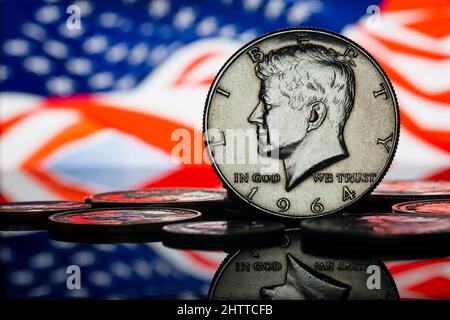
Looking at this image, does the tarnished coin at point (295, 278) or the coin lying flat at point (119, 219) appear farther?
the coin lying flat at point (119, 219)

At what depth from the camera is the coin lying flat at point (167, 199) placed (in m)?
1.51

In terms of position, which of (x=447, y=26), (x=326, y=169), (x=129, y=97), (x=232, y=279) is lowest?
(x=232, y=279)

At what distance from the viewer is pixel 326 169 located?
1.27m

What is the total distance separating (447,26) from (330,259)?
3.72m

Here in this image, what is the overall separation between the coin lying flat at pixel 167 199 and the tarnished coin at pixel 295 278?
456 millimetres

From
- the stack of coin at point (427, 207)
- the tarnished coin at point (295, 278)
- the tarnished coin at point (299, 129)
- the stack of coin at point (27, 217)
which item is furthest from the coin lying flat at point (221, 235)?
the stack of coin at point (27, 217)

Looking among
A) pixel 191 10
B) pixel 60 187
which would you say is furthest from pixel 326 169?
pixel 191 10

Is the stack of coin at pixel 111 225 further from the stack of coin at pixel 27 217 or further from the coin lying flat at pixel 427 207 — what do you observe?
the coin lying flat at pixel 427 207

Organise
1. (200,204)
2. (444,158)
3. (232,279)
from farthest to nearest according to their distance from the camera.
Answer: (444,158)
(200,204)
(232,279)

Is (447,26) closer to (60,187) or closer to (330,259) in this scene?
(60,187)

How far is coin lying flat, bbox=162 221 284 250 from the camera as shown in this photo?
1.06 meters

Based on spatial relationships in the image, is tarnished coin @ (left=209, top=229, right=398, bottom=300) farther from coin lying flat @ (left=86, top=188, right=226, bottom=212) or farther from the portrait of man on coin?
coin lying flat @ (left=86, top=188, right=226, bottom=212)

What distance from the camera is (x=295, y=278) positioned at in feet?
3.00

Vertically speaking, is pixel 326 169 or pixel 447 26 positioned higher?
pixel 447 26
